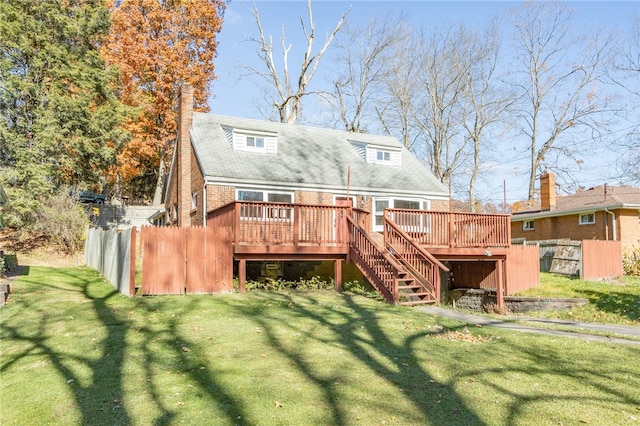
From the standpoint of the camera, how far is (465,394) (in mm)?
5180

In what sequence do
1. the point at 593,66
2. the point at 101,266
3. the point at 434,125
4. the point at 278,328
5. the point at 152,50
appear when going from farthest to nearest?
1. the point at 434,125
2. the point at 593,66
3. the point at 152,50
4. the point at 101,266
5. the point at 278,328

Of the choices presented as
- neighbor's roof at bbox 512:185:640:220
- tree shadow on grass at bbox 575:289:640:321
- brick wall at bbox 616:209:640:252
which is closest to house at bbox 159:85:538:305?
tree shadow on grass at bbox 575:289:640:321

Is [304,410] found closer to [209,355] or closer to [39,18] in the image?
[209,355]

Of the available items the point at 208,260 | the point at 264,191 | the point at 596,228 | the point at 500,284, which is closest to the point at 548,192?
the point at 596,228

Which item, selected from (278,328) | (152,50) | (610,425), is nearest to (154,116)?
(152,50)

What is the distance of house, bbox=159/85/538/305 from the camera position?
13086mm

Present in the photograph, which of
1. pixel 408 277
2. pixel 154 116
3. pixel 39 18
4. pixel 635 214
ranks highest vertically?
pixel 39 18

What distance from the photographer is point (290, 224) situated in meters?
14.0

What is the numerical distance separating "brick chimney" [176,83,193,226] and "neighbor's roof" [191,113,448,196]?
1.55ft

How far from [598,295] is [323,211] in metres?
10.1

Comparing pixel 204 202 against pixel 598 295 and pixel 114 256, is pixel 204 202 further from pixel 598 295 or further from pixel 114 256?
pixel 598 295

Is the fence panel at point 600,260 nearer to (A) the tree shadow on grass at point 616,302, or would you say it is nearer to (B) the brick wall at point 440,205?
(A) the tree shadow on grass at point 616,302

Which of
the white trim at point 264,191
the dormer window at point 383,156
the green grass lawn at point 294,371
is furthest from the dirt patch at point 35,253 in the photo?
the dormer window at point 383,156

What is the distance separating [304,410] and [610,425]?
9.86 feet
